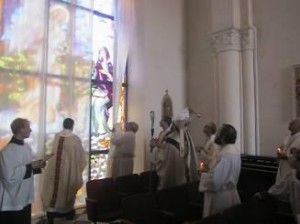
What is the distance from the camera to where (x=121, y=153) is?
714 cm

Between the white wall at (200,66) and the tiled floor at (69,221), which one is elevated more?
the white wall at (200,66)

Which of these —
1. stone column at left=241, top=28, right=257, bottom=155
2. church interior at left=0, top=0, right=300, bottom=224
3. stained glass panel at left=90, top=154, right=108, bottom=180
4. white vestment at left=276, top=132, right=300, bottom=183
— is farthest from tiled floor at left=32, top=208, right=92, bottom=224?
stone column at left=241, top=28, right=257, bottom=155

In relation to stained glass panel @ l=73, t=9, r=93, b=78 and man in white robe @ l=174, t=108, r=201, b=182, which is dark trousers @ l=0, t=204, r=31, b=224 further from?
stained glass panel @ l=73, t=9, r=93, b=78

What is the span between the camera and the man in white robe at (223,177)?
12.5ft

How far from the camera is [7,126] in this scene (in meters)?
6.08

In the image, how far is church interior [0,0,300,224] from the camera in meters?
6.50

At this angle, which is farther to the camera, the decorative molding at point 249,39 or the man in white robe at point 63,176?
the decorative molding at point 249,39

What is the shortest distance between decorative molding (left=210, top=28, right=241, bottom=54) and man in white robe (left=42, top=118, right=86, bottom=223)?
13.5 ft

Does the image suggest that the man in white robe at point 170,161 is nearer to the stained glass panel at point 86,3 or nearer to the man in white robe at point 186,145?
the man in white robe at point 186,145

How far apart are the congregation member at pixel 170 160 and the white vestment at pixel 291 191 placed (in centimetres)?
225

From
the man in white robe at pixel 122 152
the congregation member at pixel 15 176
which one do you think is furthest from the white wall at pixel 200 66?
the congregation member at pixel 15 176

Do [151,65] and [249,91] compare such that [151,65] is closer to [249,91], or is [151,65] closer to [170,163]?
[249,91]

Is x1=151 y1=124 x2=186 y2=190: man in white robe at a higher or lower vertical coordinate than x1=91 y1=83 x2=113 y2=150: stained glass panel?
lower

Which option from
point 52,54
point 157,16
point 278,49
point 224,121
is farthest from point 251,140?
point 52,54
